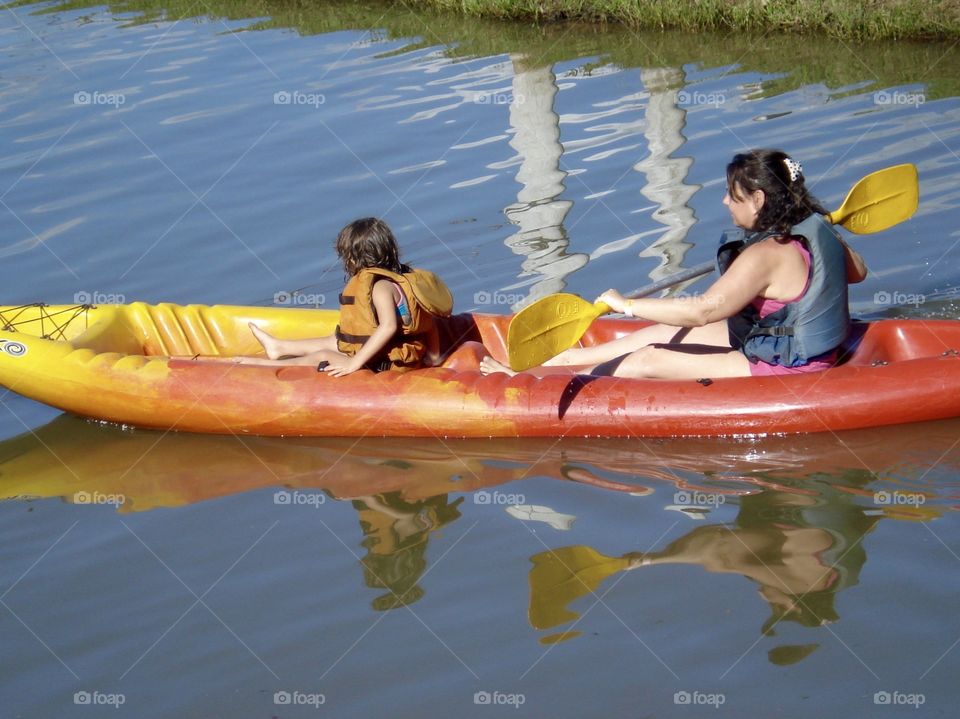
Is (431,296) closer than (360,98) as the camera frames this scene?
Yes

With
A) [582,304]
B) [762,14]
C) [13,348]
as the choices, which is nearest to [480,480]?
[582,304]

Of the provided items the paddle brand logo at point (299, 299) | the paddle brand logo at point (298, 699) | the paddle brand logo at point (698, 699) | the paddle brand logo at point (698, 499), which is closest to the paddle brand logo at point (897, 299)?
the paddle brand logo at point (698, 499)

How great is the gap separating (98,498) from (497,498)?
5.44 ft

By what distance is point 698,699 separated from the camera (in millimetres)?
3479

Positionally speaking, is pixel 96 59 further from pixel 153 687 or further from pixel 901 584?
pixel 901 584

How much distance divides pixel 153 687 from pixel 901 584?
7.51ft

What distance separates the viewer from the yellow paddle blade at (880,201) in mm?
5195

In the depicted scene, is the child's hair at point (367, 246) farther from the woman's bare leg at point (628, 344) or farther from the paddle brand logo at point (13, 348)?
the paddle brand logo at point (13, 348)

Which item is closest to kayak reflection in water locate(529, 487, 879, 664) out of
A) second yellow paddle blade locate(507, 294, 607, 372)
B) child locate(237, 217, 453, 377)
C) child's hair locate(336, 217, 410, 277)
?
second yellow paddle blade locate(507, 294, 607, 372)

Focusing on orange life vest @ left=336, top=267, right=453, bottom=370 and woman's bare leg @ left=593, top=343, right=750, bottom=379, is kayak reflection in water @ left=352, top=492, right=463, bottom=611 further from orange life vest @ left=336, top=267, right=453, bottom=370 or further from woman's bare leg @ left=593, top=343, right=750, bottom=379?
woman's bare leg @ left=593, top=343, right=750, bottom=379

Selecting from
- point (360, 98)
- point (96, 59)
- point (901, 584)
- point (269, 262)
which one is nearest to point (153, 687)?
point (901, 584)

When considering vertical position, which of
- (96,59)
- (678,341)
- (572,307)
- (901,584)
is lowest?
(901,584)

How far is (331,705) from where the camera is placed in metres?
3.65

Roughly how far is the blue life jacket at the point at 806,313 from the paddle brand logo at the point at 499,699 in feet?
6.37
